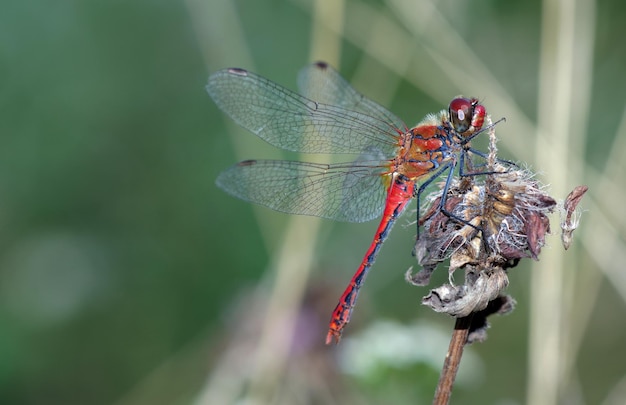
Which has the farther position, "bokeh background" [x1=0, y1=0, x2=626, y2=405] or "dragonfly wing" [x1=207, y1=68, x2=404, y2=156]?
"dragonfly wing" [x1=207, y1=68, x2=404, y2=156]

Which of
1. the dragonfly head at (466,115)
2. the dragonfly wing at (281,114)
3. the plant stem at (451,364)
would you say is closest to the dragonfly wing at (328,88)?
the dragonfly wing at (281,114)

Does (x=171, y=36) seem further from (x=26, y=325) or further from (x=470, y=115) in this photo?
(x=470, y=115)

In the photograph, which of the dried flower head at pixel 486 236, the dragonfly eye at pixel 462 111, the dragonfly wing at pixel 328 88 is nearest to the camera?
the dried flower head at pixel 486 236

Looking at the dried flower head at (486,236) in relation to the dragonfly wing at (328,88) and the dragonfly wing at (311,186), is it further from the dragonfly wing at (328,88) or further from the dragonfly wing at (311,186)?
the dragonfly wing at (328,88)

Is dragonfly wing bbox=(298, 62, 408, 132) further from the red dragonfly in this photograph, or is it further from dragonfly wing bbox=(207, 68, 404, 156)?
dragonfly wing bbox=(207, 68, 404, 156)

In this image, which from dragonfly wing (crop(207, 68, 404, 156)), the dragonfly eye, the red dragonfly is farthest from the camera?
dragonfly wing (crop(207, 68, 404, 156))

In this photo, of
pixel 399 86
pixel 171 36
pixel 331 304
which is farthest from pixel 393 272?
pixel 171 36

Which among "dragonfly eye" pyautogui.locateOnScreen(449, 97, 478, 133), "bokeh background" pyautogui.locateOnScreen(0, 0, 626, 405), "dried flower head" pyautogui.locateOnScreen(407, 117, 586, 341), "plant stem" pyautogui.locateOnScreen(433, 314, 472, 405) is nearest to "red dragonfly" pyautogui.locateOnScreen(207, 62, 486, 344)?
"dragonfly eye" pyautogui.locateOnScreen(449, 97, 478, 133)
